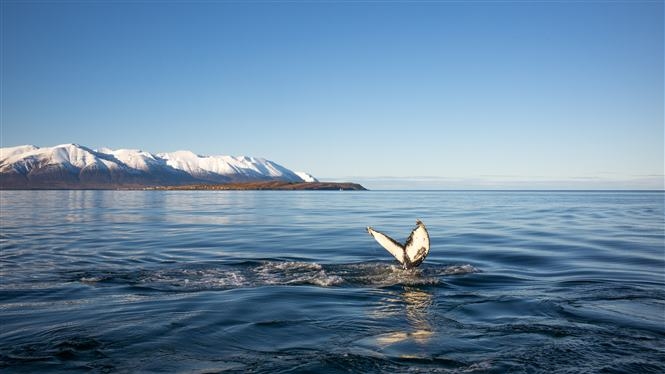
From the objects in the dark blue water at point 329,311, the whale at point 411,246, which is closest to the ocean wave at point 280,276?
the dark blue water at point 329,311

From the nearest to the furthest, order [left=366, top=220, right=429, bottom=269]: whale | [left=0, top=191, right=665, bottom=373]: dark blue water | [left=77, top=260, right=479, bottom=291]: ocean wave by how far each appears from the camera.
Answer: [left=0, top=191, right=665, bottom=373]: dark blue water
[left=77, top=260, right=479, bottom=291]: ocean wave
[left=366, top=220, right=429, bottom=269]: whale

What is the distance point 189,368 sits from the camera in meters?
6.86

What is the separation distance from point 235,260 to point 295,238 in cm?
874

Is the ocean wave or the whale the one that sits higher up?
the whale

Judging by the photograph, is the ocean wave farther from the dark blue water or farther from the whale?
the whale

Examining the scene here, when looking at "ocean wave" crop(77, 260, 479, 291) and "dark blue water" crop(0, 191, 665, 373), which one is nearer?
"dark blue water" crop(0, 191, 665, 373)

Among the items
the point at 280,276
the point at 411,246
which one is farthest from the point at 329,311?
the point at 411,246

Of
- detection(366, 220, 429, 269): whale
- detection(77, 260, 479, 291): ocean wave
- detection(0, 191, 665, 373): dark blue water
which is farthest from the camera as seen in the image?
detection(366, 220, 429, 269): whale

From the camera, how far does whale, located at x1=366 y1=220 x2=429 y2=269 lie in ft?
48.4

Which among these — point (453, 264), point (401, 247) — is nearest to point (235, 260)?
point (401, 247)

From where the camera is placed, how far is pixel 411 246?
1495 centimetres

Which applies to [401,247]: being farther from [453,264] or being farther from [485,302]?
[485,302]

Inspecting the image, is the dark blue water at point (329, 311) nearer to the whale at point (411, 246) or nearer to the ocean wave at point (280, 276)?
the ocean wave at point (280, 276)

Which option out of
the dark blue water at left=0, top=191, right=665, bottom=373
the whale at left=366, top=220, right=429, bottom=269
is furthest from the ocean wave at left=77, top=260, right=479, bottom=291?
the whale at left=366, top=220, right=429, bottom=269
